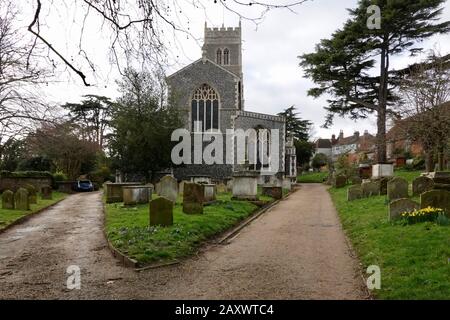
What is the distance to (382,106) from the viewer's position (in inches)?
1171

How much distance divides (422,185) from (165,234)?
10.5m

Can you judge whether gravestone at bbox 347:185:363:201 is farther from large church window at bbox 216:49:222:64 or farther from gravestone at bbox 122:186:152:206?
large church window at bbox 216:49:222:64

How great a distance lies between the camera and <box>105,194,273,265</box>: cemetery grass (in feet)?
26.3

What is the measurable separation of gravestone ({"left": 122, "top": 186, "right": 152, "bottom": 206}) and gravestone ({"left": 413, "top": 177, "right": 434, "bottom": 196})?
10.5m

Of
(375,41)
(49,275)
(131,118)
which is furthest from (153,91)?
(49,275)

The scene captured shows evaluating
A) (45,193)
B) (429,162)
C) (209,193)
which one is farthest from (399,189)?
(45,193)

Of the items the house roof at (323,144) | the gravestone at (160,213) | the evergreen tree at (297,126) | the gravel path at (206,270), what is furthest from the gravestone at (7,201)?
the house roof at (323,144)

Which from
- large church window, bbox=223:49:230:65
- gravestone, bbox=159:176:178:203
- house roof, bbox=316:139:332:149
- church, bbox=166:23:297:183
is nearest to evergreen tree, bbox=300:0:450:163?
church, bbox=166:23:297:183

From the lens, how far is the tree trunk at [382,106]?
28.7 metres

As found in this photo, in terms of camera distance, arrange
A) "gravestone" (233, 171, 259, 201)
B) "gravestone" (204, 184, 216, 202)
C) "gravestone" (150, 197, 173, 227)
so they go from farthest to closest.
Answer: "gravestone" (233, 171, 259, 201)
"gravestone" (204, 184, 216, 202)
"gravestone" (150, 197, 173, 227)

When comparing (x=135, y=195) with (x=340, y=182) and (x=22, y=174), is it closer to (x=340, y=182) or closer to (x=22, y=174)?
(x=22, y=174)

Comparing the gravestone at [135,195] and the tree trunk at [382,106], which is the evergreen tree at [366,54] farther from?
the gravestone at [135,195]

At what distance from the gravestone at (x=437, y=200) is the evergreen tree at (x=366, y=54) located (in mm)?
19147
